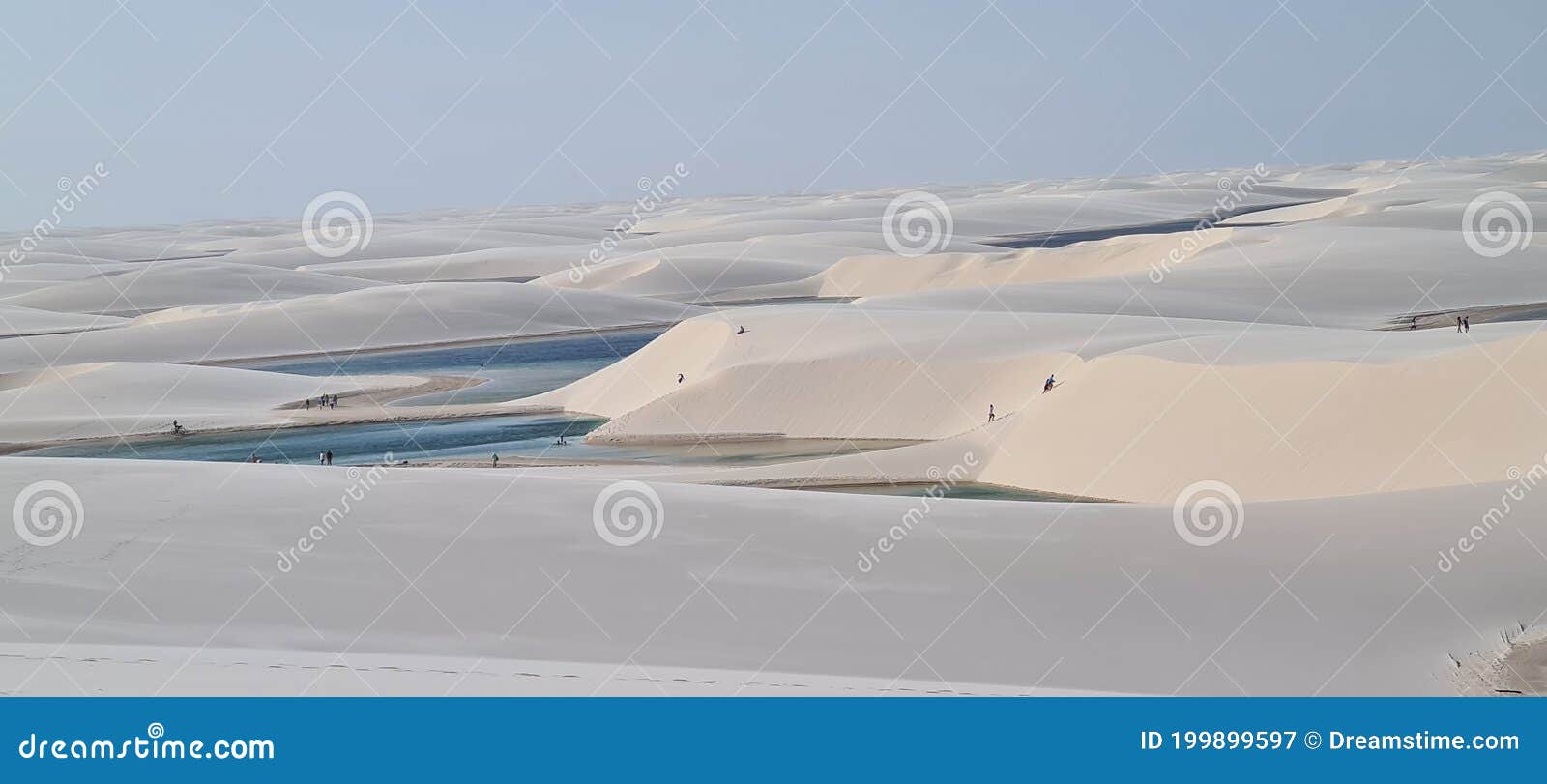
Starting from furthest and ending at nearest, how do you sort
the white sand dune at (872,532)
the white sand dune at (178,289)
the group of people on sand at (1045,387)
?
the white sand dune at (178,289) < the group of people on sand at (1045,387) < the white sand dune at (872,532)

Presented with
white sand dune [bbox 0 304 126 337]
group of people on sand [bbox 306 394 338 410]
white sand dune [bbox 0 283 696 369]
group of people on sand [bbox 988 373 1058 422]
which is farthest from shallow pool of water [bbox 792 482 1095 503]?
white sand dune [bbox 0 304 126 337]

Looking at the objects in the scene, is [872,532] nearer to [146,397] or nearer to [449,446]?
[449,446]

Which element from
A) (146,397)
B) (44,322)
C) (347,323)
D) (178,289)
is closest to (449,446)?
(146,397)

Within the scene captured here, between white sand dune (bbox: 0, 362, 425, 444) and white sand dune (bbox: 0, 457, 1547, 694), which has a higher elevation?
white sand dune (bbox: 0, 362, 425, 444)

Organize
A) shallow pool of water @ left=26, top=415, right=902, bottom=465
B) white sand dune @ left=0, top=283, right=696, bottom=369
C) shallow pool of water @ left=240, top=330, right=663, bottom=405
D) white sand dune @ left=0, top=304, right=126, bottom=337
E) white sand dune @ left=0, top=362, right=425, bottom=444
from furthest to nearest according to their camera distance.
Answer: white sand dune @ left=0, top=304, right=126, bottom=337 → white sand dune @ left=0, top=283, right=696, bottom=369 → shallow pool of water @ left=240, top=330, right=663, bottom=405 → white sand dune @ left=0, top=362, right=425, bottom=444 → shallow pool of water @ left=26, top=415, right=902, bottom=465

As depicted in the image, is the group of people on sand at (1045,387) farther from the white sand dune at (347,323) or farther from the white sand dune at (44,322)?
the white sand dune at (44,322)

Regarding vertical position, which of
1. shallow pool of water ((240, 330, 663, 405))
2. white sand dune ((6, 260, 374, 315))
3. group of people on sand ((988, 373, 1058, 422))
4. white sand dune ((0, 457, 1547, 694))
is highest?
white sand dune ((6, 260, 374, 315))

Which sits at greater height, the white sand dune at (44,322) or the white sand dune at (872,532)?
the white sand dune at (44,322)

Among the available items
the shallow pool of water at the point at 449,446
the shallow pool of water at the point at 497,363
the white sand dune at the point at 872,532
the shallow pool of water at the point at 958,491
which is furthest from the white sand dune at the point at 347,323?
the shallow pool of water at the point at 958,491

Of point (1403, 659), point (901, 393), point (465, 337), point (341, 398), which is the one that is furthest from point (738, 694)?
point (465, 337)

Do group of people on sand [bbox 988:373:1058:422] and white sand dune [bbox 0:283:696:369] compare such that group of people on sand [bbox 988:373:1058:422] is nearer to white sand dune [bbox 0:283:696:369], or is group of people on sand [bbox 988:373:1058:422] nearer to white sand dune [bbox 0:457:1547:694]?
white sand dune [bbox 0:457:1547:694]

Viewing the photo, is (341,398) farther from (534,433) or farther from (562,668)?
(562,668)
